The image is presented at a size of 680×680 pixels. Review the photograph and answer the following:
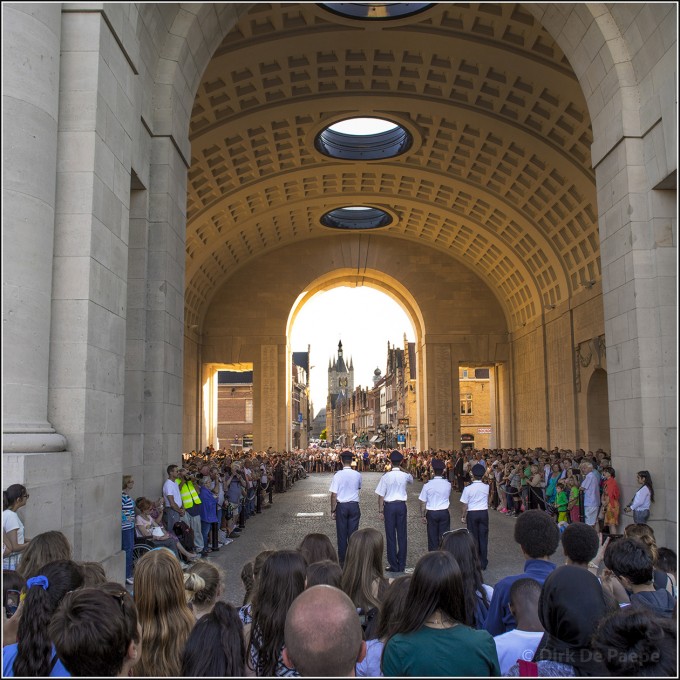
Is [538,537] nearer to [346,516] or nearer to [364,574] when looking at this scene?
[364,574]

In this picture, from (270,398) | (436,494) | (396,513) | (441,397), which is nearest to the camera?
(436,494)

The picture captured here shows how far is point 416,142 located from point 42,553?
23.7 meters

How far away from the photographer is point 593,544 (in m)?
4.24

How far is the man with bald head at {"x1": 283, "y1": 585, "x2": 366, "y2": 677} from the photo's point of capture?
8.29 ft

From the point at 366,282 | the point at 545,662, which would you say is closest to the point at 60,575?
the point at 545,662

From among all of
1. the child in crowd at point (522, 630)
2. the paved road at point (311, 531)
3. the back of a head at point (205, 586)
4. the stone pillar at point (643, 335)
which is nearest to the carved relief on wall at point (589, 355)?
the paved road at point (311, 531)

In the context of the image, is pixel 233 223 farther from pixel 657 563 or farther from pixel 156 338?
pixel 657 563

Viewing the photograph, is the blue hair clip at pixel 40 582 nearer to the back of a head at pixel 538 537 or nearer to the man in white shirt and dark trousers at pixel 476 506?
the back of a head at pixel 538 537

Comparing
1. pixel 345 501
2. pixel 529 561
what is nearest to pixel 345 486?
pixel 345 501

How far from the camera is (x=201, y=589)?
4.03 meters

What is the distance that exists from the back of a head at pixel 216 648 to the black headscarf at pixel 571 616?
58.2 inches

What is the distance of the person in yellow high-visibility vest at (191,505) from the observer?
11648mm

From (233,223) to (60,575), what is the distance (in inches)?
1097

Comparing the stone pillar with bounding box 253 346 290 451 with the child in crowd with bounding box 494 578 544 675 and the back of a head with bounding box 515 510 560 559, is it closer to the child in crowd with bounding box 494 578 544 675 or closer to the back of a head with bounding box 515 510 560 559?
the back of a head with bounding box 515 510 560 559
